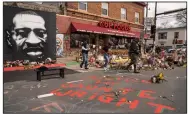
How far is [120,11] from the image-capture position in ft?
64.5

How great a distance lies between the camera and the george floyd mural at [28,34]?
34.3ft

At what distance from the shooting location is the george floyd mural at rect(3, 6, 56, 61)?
10461mm

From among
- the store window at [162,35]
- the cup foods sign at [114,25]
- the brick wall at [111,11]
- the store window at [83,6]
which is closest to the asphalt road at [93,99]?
the brick wall at [111,11]

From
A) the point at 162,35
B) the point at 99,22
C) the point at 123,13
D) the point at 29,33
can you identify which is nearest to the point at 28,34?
the point at 29,33

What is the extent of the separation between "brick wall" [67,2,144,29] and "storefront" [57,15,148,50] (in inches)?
23.3

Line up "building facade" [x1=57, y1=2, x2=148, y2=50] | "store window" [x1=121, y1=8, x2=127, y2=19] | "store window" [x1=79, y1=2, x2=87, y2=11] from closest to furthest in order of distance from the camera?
1. "building facade" [x1=57, y1=2, x2=148, y2=50]
2. "store window" [x1=79, y1=2, x2=87, y2=11]
3. "store window" [x1=121, y1=8, x2=127, y2=19]

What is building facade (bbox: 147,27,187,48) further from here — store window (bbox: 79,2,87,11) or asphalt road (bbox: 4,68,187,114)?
asphalt road (bbox: 4,68,187,114)

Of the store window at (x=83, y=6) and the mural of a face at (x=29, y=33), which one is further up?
the store window at (x=83, y=6)

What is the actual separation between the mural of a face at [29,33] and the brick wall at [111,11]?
383 cm

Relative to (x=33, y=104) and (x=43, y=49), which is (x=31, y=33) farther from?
(x=33, y=104)

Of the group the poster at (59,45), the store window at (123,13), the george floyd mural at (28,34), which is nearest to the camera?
the george floyd mural at (28,34)

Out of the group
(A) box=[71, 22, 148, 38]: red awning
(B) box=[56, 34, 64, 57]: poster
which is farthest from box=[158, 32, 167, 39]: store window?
(B) box=[56, 34, 64, 57]: poster

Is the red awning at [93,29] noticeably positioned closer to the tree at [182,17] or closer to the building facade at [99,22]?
the building facade at [99,22]

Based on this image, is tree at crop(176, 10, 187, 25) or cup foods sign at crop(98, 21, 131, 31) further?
tree at crop(176, 10, 187, 25)
